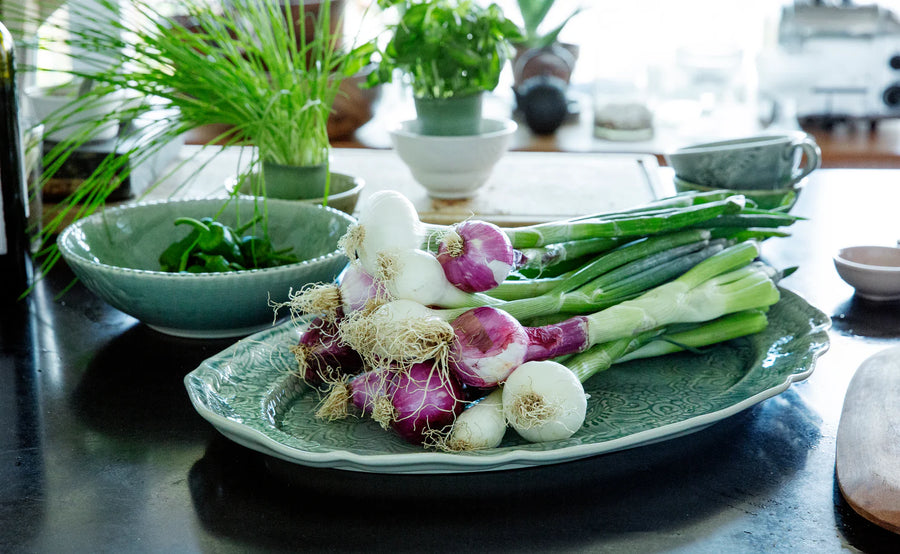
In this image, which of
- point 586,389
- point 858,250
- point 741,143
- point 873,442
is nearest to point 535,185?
point 741,143

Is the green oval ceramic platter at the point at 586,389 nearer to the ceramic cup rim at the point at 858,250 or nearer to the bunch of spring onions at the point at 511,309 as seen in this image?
the bunch of spring onions at the point at 511,309

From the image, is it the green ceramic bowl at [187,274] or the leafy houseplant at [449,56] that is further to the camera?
the leafy houseplant at [449,56]

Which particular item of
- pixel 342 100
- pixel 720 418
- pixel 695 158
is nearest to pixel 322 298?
pixel 720 418

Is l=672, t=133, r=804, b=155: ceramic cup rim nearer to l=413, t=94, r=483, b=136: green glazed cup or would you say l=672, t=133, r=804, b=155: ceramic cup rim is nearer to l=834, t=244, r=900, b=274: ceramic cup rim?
l=834, t=244, r=900, b=274: ceramic cup rim

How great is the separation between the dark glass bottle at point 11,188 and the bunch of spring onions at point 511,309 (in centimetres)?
48

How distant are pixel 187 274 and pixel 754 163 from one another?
745 mm

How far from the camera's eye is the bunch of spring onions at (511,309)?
2.24ft

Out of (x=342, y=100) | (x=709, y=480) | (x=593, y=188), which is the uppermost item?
(x=342, y=100)

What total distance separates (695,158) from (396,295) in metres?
0.66

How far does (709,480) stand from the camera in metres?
0.70

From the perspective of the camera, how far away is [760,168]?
47.0 inches

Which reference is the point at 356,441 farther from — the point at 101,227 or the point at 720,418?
the point at 101,227

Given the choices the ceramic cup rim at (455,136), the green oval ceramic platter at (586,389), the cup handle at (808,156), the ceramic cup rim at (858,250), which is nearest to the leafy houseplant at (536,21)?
the ceramic cup rim at (455,136)

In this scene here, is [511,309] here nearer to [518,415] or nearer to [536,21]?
[518,415]
